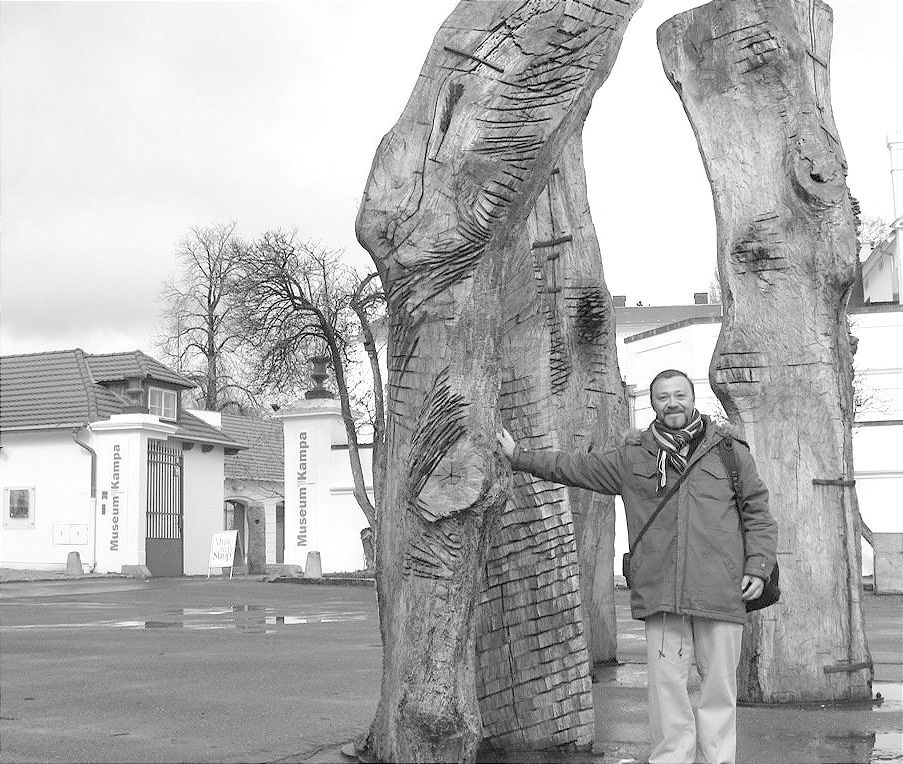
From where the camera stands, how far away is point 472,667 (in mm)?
4270

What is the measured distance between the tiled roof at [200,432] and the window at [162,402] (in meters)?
0.45

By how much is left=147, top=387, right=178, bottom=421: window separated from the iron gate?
1412 mm

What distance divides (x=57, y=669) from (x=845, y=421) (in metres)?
4.89

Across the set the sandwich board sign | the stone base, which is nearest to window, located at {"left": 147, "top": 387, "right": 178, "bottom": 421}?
the stone base

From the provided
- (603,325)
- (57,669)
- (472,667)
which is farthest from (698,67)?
(57,669)

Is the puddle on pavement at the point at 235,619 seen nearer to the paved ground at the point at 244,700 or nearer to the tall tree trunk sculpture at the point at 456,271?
Answer: the paved ground at the point at 244,700

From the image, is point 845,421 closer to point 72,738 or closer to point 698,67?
point 698,67

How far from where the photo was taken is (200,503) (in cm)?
4100

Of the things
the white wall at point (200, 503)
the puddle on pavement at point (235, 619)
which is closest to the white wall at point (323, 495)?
the white wall at point (200, 503)

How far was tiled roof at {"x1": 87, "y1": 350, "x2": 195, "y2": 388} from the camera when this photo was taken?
3975 cm

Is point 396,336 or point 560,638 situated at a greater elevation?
point 396,336

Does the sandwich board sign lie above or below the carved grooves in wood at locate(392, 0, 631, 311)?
below

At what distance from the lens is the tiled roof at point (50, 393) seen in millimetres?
Answer: 38656

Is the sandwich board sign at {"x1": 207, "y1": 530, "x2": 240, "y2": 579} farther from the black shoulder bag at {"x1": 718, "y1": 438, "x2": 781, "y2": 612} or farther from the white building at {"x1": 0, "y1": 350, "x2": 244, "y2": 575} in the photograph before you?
the black shoulder bag at {"x1": 718, "y1": 438, "x2": 781, "y2": 612}
